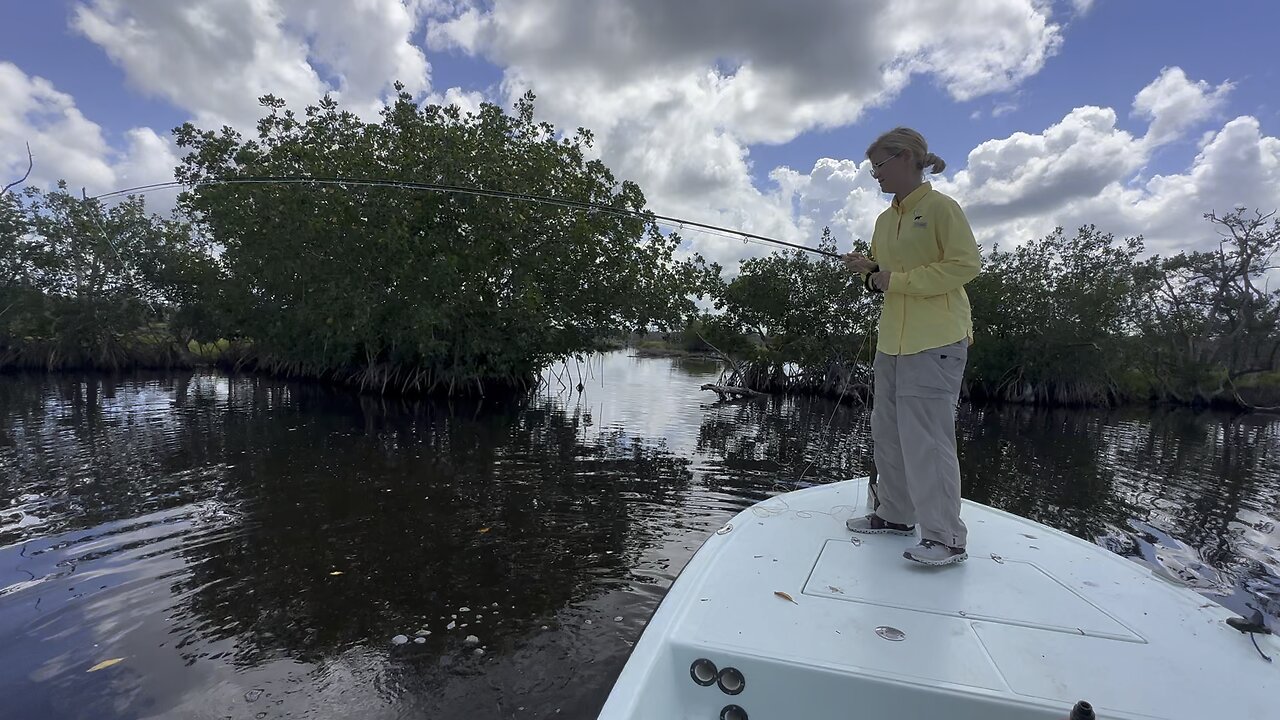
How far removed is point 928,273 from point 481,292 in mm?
16822

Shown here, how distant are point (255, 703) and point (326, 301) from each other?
16702mm

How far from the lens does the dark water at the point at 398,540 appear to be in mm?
3051

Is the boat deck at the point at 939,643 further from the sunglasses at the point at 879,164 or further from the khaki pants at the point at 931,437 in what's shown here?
the sunglasses at the point at 879,164

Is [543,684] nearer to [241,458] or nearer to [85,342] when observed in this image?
[241,458]

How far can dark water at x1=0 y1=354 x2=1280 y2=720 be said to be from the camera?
3.05 meters

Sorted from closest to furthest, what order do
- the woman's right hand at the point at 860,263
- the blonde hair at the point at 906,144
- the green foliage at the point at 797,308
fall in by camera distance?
the blonde hair at the point at 906,144 < the woman's right hand at the point at 860,263 < the green foliage at the point at 797,308

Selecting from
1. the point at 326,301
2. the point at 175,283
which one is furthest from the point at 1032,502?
the point at 175,283

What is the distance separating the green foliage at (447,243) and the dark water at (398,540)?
18.8ft

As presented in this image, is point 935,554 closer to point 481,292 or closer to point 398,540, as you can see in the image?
point 398,540

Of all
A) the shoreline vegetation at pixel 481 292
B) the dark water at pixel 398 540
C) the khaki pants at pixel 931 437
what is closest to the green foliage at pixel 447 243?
the shoreline vegetation at pixel 481 292

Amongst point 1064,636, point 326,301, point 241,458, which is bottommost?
point 241,458

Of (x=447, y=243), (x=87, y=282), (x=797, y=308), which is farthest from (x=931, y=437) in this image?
(x=87, y=282)

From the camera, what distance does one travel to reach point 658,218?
A: 5598 millimetres

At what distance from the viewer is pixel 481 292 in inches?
717
